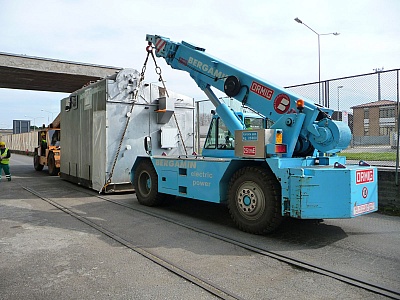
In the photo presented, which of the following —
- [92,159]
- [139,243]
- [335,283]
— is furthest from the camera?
[92,159]

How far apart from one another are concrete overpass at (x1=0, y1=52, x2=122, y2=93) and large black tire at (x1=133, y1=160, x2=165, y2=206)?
48.2ft

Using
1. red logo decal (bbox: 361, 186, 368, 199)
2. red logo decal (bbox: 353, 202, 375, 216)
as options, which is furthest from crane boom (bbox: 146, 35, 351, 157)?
red logo decal (bbox: 353, 202, 375, 216)

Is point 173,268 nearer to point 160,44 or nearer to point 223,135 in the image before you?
point 223,135

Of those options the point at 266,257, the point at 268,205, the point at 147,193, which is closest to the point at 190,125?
the point at 147,193

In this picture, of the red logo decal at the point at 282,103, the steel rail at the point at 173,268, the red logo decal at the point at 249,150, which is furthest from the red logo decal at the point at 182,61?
the steel rail at the point at 173,268

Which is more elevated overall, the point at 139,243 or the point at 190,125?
the point at 190,125

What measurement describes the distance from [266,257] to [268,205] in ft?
3.61

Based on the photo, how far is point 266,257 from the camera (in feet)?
17.0

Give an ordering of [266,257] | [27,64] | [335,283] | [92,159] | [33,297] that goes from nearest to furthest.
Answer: [33,297]
[335,283]
[266,257]
[92,159]
[27,64]

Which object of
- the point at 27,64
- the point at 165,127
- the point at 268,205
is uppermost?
the point at 27,64

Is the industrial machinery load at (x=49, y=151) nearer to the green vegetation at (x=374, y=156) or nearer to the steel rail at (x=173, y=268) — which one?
the steel rail at (x=173, y=268)

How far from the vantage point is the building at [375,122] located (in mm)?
8703

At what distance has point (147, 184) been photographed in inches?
378

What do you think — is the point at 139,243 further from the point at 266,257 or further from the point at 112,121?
the point at 112,121
